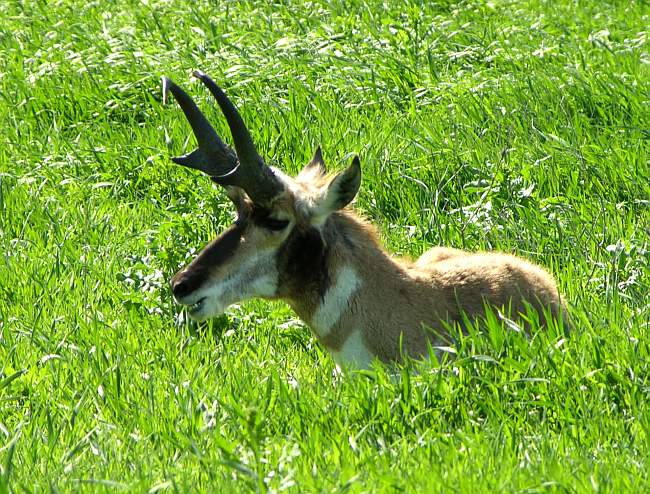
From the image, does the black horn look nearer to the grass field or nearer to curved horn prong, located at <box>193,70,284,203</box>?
curved horn prong, located at <box>193,70,284,203</box>

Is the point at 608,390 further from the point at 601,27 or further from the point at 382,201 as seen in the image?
the point at 601,27

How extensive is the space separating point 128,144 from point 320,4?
9.72 feet

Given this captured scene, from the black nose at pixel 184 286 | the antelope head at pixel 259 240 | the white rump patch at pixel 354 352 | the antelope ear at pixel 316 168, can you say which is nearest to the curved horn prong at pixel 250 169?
the antelope head at pixel 259 240

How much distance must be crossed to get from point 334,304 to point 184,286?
2.30 ft

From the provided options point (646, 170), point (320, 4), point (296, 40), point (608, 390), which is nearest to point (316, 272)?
point (608, 390)

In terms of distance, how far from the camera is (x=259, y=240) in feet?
19.2

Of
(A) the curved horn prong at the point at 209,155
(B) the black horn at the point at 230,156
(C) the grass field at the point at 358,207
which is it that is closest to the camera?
(C) the grass field at the point at 358,207

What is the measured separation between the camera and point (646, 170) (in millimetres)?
7531

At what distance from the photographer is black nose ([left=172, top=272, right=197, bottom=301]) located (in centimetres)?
577

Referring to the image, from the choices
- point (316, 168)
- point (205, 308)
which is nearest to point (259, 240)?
point (205, 308)

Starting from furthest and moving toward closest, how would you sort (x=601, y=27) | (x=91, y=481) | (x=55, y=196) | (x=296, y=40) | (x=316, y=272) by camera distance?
1. (x=601, y=27)
2. (x=296, y=40)
3. (x=55, y=196)
4. (x=316, y=272)
5. (x=91, y=481)

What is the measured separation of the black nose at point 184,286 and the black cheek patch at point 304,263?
0.41 metres

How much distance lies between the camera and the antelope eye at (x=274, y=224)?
19.2 ft

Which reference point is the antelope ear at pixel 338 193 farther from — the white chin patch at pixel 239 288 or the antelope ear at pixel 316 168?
the antelope ear at pixel 316 168
